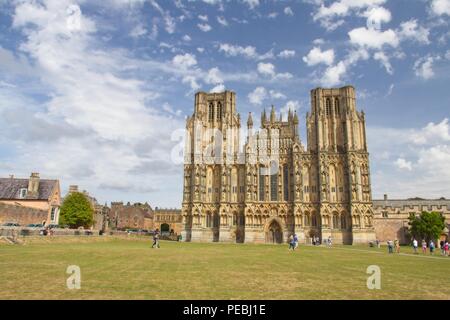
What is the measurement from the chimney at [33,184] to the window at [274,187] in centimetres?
4674

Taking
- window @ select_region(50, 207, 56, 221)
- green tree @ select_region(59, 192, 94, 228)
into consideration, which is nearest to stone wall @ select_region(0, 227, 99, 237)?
window @ select_region(50, 207, 56, 221)

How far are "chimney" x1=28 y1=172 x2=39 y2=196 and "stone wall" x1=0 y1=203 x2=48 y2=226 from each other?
5422 millimetres

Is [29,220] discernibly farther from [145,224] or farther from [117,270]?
[145,224]

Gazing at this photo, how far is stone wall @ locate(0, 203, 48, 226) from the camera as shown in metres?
50.8

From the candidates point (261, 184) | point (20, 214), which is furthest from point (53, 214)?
point (261, 184)

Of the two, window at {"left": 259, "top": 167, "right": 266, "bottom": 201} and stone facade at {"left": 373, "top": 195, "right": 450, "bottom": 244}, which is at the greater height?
window at {"left": 259, "top": 167, "right": 266, "bottom": 201}

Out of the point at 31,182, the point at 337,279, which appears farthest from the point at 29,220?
the point at 337,279

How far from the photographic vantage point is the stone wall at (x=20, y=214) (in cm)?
5075

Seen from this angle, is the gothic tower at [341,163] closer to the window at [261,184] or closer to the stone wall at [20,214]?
the window at [261,184]

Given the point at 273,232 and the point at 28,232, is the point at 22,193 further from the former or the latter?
the point at 273,232

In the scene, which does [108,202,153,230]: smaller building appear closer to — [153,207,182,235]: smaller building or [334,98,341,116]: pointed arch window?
[153,207,182,235]: smaller building

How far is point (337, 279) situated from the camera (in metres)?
15.9

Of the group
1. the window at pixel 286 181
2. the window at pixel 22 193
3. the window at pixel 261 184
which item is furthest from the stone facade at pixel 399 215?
the window at pixel 22 193
